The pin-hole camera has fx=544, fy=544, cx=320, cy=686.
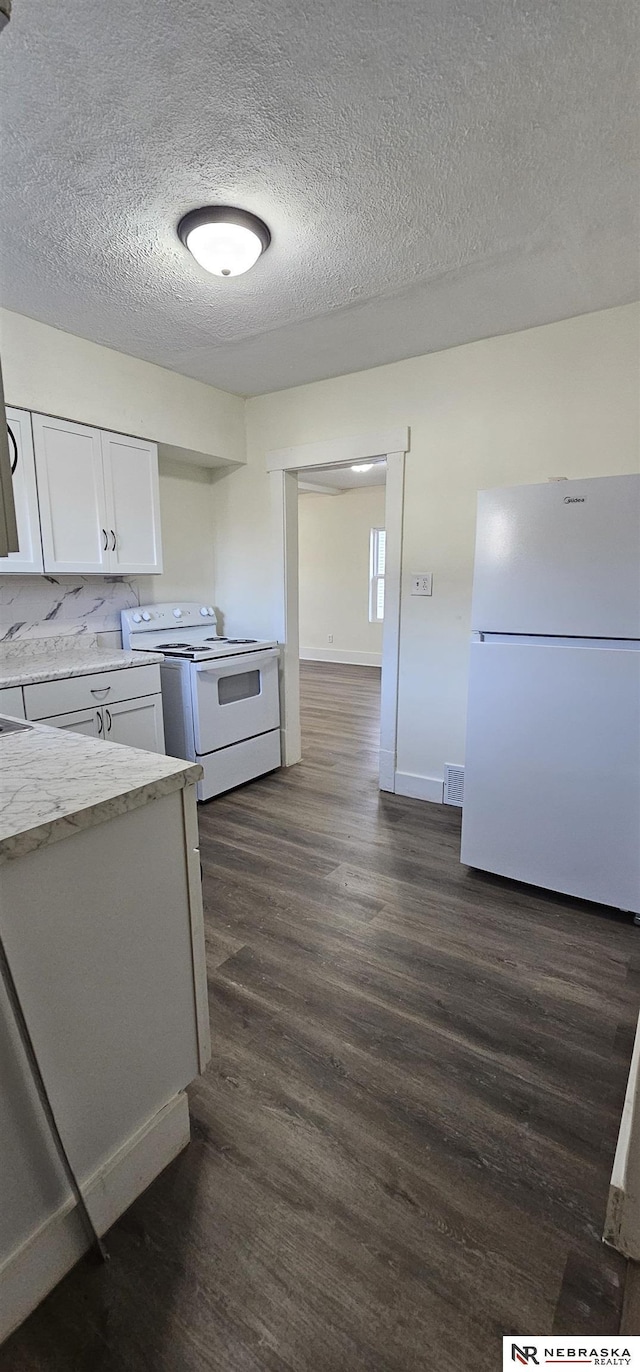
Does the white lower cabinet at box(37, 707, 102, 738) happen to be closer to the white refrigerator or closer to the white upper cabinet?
the white upper cabinet

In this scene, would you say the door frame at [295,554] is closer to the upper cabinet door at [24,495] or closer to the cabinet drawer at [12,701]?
the upper cabinet door at [24,495]

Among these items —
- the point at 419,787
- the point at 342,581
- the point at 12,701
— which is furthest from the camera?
the point at 342,581

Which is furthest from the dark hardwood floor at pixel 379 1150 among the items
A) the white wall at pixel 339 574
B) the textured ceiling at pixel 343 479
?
the white wall at pixel 339 574

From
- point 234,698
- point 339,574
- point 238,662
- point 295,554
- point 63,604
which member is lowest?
point 234,698

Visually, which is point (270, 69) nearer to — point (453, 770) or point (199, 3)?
point (199, 3)

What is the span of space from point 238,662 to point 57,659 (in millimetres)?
956

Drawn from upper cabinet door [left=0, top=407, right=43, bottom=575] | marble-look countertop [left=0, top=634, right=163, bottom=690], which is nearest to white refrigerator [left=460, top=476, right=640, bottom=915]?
marble-look countertop [left=0, top=634, right=163, bottom=690]

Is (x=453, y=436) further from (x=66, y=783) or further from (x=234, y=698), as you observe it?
(x=66, y=783)

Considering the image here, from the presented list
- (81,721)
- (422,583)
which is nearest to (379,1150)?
(81,721)

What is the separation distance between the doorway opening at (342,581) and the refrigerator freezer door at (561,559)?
3.74 meters

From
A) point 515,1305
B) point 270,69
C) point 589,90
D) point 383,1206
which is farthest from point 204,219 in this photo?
point 515,1305

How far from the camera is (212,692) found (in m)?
3.03

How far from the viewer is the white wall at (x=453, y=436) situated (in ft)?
7.79

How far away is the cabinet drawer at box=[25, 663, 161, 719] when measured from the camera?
7.47ft
